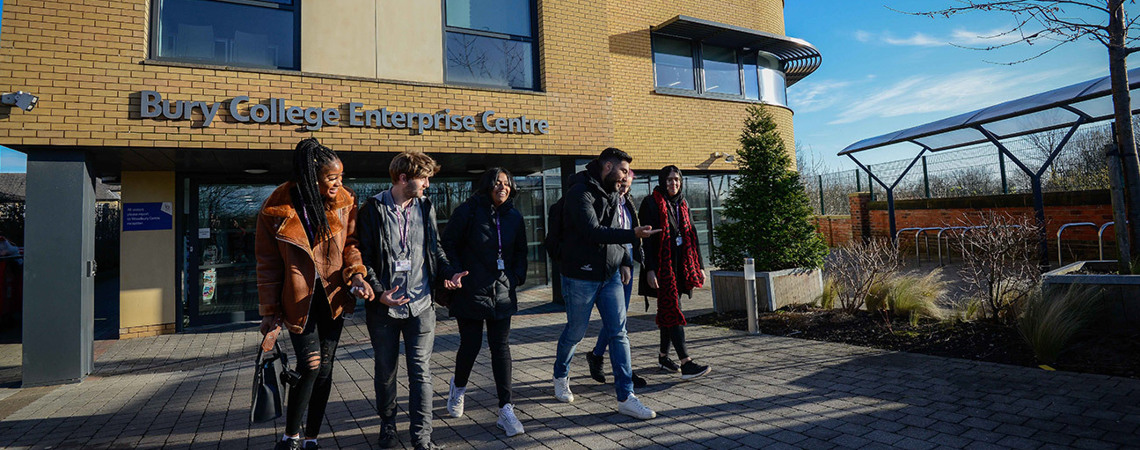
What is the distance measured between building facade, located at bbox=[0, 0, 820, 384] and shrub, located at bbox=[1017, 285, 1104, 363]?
5503mm

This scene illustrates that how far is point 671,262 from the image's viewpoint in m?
4.54

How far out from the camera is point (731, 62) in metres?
12.7

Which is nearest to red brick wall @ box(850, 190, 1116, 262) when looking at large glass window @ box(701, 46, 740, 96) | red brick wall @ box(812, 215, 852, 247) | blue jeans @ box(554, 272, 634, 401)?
red brick wall @ box(812, 215, 852, 247)

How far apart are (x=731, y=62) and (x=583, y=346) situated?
9.32 m

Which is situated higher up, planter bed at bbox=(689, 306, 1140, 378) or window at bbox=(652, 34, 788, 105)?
window at bbox=(652, 34, 788, 105)

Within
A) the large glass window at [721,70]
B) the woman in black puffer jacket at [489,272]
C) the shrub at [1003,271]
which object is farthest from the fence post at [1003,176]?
the woman in black puffer jacket at [489,272]

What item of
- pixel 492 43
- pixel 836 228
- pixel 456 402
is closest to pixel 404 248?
pixel 456 402

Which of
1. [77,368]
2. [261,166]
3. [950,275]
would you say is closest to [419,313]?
[77,368]

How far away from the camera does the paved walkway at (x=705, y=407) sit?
3170 millimetres

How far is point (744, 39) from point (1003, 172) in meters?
6.50

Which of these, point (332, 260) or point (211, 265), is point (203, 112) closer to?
point (211, 265)

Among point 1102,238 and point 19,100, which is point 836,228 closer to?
point 1102,238

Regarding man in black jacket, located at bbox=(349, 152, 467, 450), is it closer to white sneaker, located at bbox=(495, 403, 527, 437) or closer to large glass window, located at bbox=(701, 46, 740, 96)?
white sneaker, located at bbox=(495, 403, 527, 437)

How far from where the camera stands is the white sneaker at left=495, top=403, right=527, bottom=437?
336cm
